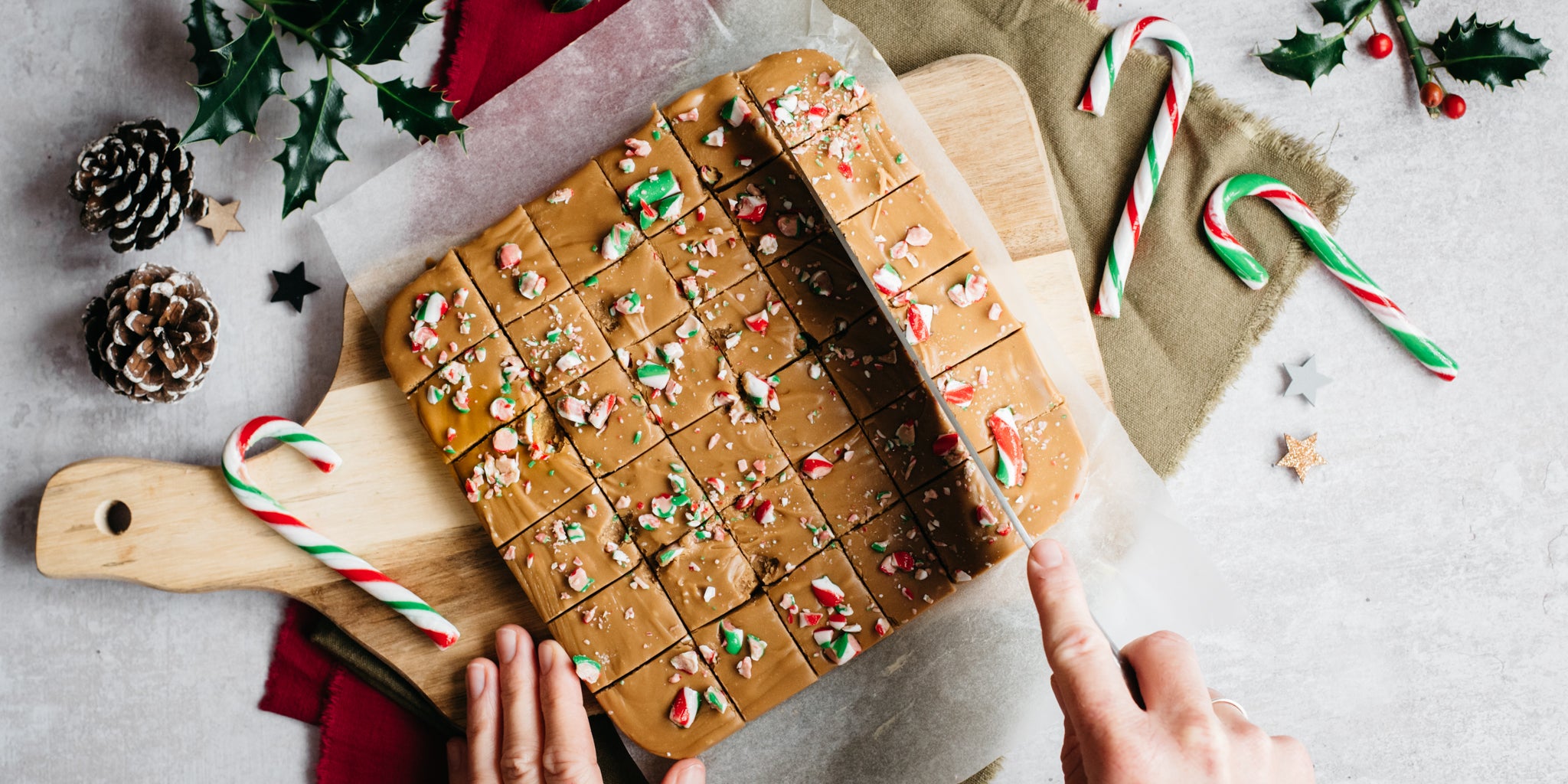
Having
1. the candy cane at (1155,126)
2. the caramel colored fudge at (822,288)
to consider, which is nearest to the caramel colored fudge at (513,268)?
the caramel colored fudge at (822,288)

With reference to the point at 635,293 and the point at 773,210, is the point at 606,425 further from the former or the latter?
the point at 773,210

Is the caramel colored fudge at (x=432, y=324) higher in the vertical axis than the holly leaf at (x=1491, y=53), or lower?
lower

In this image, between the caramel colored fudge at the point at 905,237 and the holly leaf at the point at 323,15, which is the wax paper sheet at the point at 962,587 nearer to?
the caramel colored fudge at the point at 905,237

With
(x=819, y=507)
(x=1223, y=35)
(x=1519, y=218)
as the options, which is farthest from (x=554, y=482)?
(x=1519, y=218)

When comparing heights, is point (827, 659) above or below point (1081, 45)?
below

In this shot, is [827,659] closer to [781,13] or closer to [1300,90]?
[781,13]

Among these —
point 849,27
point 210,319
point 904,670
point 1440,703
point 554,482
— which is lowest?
point 1440,703
